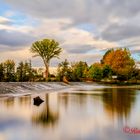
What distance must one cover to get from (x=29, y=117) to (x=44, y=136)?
482 cm

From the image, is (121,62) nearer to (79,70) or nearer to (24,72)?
(79,70)

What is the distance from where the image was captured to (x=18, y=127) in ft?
40.1

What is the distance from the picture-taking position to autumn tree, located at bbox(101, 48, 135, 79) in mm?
86875

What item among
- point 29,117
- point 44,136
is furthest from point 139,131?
point 29,117

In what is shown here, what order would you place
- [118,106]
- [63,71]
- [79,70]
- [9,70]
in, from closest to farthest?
[118,106]
[9,70]
[63,71]
[79,70]

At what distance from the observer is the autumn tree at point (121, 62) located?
86875 millimetres

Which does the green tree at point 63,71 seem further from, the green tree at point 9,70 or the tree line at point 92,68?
the green tree at point 9,70

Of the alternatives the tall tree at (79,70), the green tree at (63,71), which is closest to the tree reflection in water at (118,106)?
the green tree at (63,71)

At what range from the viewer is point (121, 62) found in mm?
90500

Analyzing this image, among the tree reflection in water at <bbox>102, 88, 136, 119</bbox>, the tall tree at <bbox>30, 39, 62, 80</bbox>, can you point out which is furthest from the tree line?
the tree reflection in water at <bbox>102, 88, 136, 119</bbox>

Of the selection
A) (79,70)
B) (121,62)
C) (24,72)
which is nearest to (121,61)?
(121,62)

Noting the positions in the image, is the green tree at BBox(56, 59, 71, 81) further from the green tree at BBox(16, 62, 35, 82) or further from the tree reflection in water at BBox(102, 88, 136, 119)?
the tree reflection in water at BBox(102, 88, 136, 119)

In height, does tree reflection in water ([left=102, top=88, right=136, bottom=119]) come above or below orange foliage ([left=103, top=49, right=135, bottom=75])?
below

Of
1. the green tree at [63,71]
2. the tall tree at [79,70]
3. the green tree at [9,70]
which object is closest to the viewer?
the green tree at [9,70]
